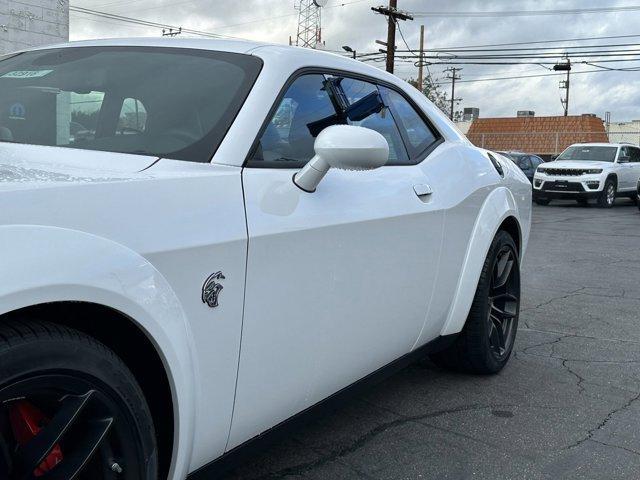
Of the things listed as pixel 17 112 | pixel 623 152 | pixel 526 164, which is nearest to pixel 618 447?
pixel 17 112

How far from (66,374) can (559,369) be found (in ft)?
11.2

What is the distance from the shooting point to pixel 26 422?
1510 mm

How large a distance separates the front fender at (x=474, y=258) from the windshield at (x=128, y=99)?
1530mm

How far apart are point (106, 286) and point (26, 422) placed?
1.07ft

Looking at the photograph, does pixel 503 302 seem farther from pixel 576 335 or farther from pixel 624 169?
pixel 624 169

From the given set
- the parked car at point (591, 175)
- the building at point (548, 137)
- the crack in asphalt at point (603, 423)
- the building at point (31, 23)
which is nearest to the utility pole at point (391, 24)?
the building at point (548, 137)

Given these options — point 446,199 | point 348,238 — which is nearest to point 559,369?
point 446,199

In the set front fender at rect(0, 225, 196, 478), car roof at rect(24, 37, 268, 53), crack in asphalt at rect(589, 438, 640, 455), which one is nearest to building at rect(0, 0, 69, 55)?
car roof at rect(24, 37, 268, 53)

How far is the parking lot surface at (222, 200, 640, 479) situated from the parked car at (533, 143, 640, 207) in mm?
14523

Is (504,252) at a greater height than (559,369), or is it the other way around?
(504,252)

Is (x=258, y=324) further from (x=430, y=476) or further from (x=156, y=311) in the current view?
(x=430, y=476)

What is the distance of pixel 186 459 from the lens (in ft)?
6.11

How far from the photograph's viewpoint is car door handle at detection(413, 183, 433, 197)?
3.03 metres

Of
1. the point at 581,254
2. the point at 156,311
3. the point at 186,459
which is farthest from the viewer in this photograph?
the point at 581,254
